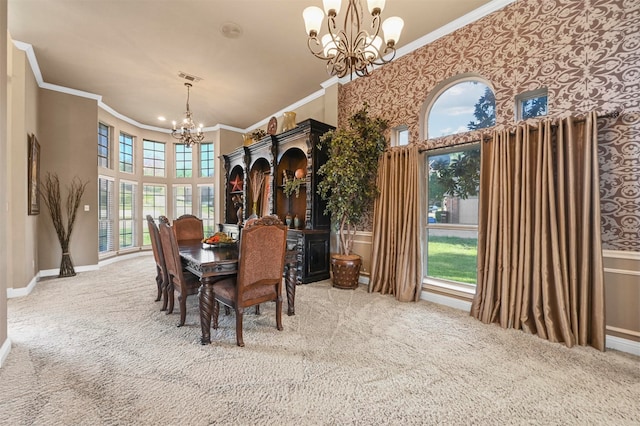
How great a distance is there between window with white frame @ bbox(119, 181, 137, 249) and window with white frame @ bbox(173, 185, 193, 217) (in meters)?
0.92

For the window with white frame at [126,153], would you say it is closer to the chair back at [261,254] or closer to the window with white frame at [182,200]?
the window with white frame at [182,200]

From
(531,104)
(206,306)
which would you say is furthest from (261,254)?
(531,104)

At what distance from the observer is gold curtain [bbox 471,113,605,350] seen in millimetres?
2250

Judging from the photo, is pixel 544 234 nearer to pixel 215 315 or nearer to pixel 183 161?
pixel 215 315

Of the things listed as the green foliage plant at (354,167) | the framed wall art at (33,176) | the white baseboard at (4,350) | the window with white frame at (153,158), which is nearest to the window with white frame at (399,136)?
the green foliage plant at (354,167)

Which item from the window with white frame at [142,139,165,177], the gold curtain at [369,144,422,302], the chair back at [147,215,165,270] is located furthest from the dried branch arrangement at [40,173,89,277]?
the gold curtain at [369,144,422,302]

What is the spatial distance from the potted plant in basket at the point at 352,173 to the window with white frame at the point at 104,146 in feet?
16.5

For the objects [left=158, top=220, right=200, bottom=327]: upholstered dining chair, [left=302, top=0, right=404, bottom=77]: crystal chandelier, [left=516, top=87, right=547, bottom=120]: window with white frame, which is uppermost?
[left=302, top=0, right=404, bottom=77]: crystal chandelier

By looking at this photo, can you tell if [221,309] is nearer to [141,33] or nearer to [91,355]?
[91,355]

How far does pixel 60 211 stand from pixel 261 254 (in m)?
4.74

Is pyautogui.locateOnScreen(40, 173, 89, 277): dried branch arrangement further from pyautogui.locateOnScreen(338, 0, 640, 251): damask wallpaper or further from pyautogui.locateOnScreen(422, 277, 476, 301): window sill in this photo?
pyautogui.locateOnScreen(338, 0, 640, 251): damask wallpaper

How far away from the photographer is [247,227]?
7.28ft

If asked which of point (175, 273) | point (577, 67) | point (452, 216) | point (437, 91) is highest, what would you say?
point (437, 91)

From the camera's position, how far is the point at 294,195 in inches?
201
